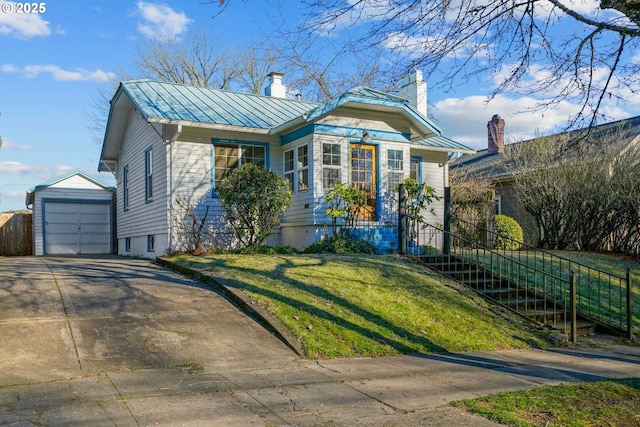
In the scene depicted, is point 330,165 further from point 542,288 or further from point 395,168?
point 542,288

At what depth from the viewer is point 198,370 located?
6.07 meters

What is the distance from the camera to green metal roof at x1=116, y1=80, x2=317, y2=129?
47.8 ft

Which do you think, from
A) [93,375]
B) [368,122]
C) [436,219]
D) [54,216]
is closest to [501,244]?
[436,219]

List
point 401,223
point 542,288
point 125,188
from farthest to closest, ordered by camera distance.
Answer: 1. point 125,188
2. point 401,223
3. point 542,288

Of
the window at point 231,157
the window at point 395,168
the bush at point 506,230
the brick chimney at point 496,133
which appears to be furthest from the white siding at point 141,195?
the brick chimney at point 496,133

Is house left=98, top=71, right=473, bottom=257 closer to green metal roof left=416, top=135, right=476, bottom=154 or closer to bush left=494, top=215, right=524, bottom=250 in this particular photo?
green metal roof left=416, top=135, right=476, bottom=154

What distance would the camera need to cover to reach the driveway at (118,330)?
20.1 feet

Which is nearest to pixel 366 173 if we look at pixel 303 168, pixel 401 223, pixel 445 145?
pixel 303 168

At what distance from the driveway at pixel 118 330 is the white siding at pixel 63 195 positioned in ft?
44.4

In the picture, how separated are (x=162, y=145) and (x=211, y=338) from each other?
912cm

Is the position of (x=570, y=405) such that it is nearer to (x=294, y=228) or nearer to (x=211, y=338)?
(x=211, y=338)

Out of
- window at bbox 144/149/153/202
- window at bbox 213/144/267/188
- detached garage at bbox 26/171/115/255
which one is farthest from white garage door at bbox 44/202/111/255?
window at bbox 213/144/267/188

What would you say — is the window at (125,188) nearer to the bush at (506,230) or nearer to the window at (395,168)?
the window at (395,168)

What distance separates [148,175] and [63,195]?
26.9ft
